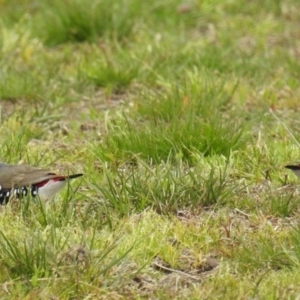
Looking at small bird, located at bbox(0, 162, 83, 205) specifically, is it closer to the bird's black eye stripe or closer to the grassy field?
the bird's black eye stripe

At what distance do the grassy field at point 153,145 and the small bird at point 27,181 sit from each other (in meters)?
0.12

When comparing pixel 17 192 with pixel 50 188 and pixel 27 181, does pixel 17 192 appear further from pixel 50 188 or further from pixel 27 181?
pixel 50 188

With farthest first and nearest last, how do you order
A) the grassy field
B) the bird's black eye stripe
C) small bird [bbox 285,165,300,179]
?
the bird's black eye stripe < small bird [bbox 285,165,300,179] < the grassy field

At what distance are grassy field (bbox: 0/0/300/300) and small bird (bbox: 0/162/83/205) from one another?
124mm

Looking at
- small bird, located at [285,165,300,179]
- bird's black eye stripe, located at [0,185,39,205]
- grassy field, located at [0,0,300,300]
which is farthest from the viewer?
bird's black eye stripe, located at [0,185,39,205]

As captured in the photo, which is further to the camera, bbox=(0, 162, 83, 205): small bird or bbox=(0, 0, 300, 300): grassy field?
bbox=(0, 162, 83, 205): small bird

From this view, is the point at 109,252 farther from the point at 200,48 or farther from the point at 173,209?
the point at 200,48

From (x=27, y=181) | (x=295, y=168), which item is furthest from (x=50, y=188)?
(x=295, y=168)

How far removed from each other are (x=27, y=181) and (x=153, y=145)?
3.35 feet

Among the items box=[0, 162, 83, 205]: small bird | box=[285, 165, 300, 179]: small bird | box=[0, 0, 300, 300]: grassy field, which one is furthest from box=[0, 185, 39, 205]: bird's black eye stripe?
box=[285, 165, 300, 179]: small bird

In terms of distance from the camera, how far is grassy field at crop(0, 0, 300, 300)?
487 centimetres

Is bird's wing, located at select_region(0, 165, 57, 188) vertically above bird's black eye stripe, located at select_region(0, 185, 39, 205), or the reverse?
bird's wing, located at select_region(0, 165, 57, 188)

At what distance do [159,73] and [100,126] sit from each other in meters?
1.20

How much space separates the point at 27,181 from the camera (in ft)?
19.5
